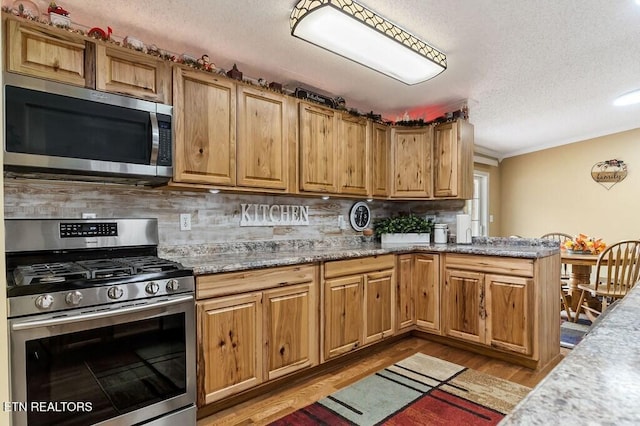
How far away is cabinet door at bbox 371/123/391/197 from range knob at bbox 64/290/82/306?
8.10 ft

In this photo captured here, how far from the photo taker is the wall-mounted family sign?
5.25m

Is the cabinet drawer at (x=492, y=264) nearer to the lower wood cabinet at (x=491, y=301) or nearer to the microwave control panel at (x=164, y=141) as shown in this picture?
the lower wood cabinet at (x=491, y=301)

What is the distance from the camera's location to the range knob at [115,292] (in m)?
1.57

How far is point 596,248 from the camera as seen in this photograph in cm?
401

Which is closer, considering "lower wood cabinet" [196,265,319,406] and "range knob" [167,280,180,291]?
"range knob" [167,280,180,291]

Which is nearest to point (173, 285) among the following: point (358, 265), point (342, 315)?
point (342, 315)

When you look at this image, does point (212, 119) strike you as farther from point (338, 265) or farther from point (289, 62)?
point (338, 265)

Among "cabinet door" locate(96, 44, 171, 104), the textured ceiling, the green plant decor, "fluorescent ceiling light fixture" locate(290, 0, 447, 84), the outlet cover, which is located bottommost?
the green plant decor

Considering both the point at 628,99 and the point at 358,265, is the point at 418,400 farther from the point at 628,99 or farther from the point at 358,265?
the point at 628,99

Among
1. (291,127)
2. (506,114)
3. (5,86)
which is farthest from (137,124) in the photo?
(506,114)

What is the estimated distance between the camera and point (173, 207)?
93.9 inches

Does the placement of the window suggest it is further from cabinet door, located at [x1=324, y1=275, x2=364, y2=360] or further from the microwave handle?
the microwave handle

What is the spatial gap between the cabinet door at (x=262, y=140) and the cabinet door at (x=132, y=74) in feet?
1.66

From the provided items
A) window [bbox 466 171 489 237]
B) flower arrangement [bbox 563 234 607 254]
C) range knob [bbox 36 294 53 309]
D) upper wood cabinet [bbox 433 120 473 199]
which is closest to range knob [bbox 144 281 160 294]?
range knob [bbox 36 294 53 309]
